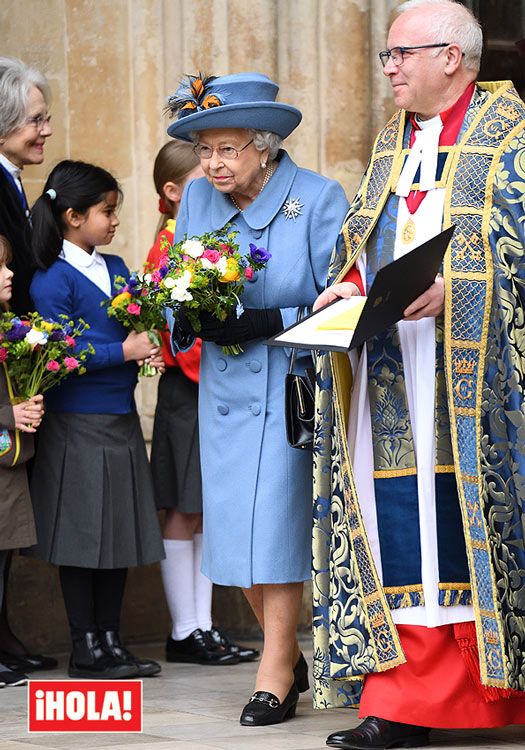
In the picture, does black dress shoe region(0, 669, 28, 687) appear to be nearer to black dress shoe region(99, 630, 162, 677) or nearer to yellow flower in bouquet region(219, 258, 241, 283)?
black dress shoe region(99, 630, 162, 677)

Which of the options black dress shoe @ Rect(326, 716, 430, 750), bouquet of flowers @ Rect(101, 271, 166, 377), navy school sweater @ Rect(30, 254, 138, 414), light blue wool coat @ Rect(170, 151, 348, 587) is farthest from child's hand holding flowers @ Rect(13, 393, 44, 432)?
black dress shoe @ Rect(326, 716, 430, 750)

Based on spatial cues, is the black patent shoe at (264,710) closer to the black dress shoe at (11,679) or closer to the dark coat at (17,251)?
the black dress shoe at (11,679)

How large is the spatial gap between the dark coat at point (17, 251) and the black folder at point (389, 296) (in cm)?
177

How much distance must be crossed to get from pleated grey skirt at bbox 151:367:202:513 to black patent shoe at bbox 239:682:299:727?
4.74 ft

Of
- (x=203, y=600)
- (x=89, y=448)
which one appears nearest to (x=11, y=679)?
(x=89, y=448)

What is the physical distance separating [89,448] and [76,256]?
2.18ft

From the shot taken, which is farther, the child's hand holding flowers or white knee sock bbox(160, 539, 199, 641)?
white knee sock bbox(160, 539, 199, 641)

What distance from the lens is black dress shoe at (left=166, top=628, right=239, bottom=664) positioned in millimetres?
6258

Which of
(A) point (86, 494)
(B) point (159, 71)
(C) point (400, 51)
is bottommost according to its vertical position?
(A) point (86, 494)

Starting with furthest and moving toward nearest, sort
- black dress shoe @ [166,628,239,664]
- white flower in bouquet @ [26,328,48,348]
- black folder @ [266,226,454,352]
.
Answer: black dress shoe @ [166,628,239,664] < white flower in bouquet @ [26,328,48,348] < black folder @ [266,226,454,352]

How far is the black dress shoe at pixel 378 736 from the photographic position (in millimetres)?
4492

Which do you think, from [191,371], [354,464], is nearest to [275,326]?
[354,464]

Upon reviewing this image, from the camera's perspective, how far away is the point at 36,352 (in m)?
5.65

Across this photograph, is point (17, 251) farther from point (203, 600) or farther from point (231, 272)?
point (203, 600)
